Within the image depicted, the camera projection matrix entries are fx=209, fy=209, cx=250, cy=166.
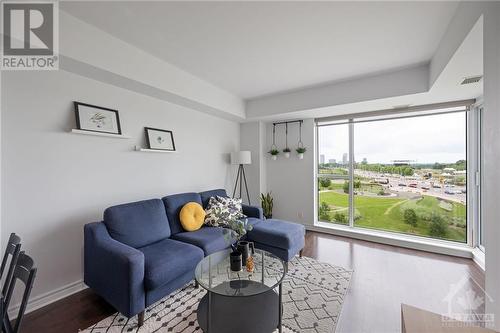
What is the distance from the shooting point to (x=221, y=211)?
3.06 meters

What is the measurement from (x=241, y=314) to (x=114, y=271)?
1120 millimetres

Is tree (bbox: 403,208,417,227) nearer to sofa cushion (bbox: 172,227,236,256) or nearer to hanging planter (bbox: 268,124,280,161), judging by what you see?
hanging planter (bbox: 268,124,280,161)

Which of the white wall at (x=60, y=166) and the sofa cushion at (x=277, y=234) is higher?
the white wall at (x=60, y=166)

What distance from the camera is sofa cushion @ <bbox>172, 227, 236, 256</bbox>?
2.37 metres

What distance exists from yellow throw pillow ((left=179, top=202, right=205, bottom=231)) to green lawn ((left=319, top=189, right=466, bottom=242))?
8.69 ft

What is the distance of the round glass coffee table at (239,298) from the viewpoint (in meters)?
1.55

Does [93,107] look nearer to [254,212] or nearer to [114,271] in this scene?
[114,271]

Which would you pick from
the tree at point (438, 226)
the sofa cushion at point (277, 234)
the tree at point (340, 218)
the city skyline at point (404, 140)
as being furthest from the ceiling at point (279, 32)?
the tree at point (340, 218)

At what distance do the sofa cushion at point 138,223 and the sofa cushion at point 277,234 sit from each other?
3.78 feet

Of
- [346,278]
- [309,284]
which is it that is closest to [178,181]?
[309,284]

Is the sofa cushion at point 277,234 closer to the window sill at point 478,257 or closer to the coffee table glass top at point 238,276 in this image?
the coffee table glass top at point 238,276

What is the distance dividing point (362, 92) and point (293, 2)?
6.35ft

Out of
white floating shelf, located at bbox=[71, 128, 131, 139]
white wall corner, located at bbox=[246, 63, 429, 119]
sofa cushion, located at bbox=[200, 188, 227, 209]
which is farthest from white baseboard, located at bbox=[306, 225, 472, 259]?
white floating shelf, located at bbox=[71, 128, 131, 139]

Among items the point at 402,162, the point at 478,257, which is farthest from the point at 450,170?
the point at 478,257
